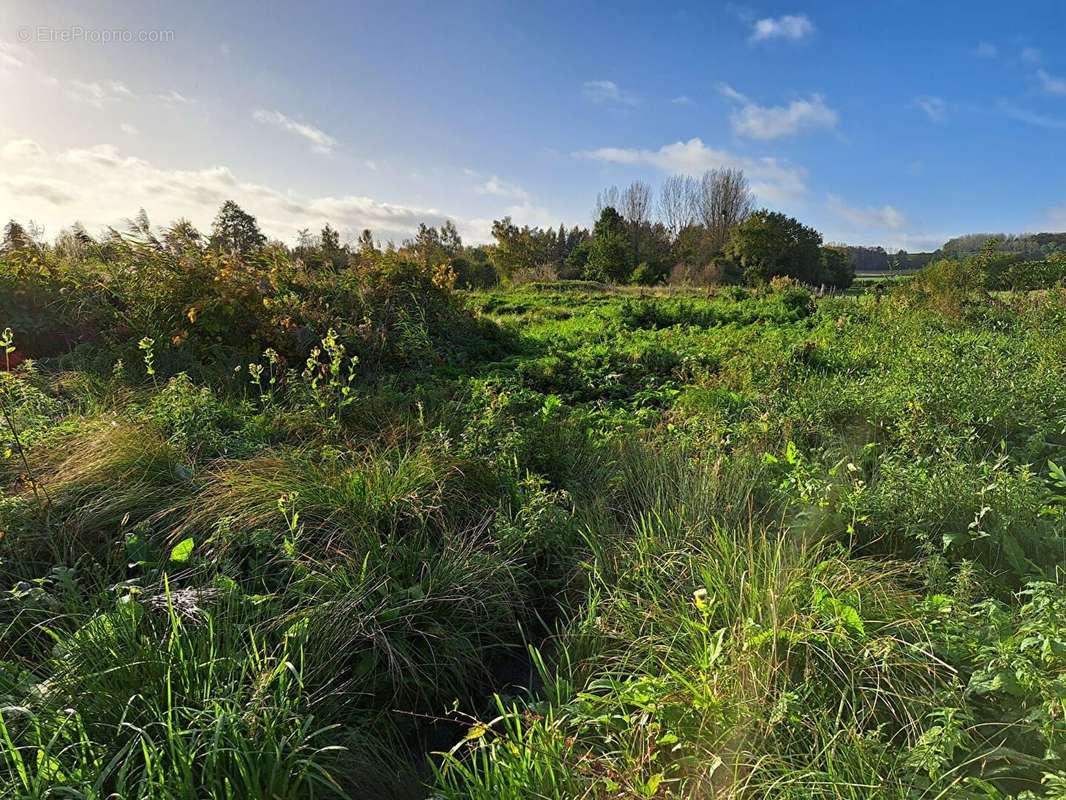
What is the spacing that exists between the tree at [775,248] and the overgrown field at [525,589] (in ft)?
90.6

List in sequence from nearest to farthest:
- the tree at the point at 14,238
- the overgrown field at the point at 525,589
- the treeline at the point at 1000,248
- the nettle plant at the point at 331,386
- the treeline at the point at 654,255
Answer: the overgrown field at the point at 525,589
the nettle plant at the point at 331,386
the tree at the point at 14,238
the treeline at the point at 1000,248
the treeline at the point at 654,255

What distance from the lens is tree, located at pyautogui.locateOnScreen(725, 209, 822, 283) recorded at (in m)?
29.9

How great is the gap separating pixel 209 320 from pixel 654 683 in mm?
5731

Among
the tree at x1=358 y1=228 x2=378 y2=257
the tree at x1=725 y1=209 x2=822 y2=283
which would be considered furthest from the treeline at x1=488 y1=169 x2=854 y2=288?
the tree at x1=358 y1=228 x2=378 y2=257

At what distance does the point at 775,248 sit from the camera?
98.7 feet

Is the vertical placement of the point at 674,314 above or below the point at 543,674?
above

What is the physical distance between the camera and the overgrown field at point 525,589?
148cm

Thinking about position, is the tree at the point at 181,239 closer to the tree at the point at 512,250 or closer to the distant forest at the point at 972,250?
the distant forest at the point at 972,250

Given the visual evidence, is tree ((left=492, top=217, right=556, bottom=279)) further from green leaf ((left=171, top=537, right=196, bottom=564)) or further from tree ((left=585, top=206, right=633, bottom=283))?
green leaf ((left=171, top=537, right=196, bottom=564))

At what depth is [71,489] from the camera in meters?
2.74

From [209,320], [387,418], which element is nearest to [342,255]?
[209,320]

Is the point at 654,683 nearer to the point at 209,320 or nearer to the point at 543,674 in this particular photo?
the point at 543,674

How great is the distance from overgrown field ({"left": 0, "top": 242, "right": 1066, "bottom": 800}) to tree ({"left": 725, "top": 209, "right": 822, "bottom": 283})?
2763 centimetres

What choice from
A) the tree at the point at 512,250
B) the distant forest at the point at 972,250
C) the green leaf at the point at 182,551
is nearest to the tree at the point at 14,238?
the green leaf at the point at 182,551
